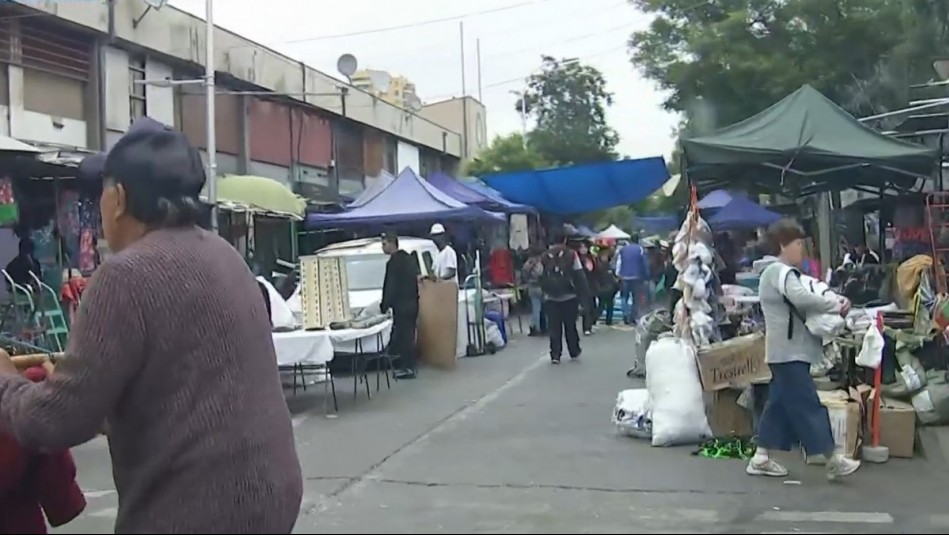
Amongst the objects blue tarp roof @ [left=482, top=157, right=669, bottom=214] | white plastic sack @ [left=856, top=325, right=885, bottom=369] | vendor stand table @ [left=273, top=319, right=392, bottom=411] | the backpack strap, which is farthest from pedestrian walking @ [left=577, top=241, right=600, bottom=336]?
the backpack strap

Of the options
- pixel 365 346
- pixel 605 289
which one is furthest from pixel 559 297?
pixel 605 289

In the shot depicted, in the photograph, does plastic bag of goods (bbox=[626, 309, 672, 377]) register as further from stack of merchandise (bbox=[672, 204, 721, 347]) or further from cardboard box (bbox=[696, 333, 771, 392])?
cardboard box (bbox=[696, 333, 771, 392])

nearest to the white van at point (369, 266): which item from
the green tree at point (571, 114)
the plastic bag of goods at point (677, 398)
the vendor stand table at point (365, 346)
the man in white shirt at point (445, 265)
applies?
the man in white shirt at point (445, 265)

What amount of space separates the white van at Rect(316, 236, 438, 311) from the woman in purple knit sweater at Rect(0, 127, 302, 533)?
12246mm

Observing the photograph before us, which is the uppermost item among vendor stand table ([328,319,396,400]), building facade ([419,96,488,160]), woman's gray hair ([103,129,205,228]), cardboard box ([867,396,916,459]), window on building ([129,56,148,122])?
building facade ([419,96,488,160])

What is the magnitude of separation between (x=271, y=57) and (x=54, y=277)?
42.4ft

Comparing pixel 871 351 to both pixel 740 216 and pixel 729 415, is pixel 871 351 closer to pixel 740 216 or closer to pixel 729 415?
pixel 729 415

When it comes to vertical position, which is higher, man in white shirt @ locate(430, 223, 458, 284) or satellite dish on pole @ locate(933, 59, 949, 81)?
satellite dish on pole @ locate(933, 59, 949, 81)

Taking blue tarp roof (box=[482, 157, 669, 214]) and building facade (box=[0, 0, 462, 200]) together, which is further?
blue tarp roof (box=[482, 157, 669, 214])

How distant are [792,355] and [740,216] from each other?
18077 mm

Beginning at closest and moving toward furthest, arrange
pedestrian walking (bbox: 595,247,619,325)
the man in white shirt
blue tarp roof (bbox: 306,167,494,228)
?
the man in white shirt
blue tarp roof (bbox: 306,167,494,228)
pedestrian walking (bbox: 595,247,619,325)

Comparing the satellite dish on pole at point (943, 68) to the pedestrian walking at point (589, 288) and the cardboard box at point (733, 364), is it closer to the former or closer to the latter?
the cardboard box at point (733, 364)

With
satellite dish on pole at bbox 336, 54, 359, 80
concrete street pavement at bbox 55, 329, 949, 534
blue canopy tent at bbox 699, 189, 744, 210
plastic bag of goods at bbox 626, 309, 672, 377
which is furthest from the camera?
satellite dish on pole at bbox 336, 54, 359, 80

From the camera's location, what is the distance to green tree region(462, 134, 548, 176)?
133ft
